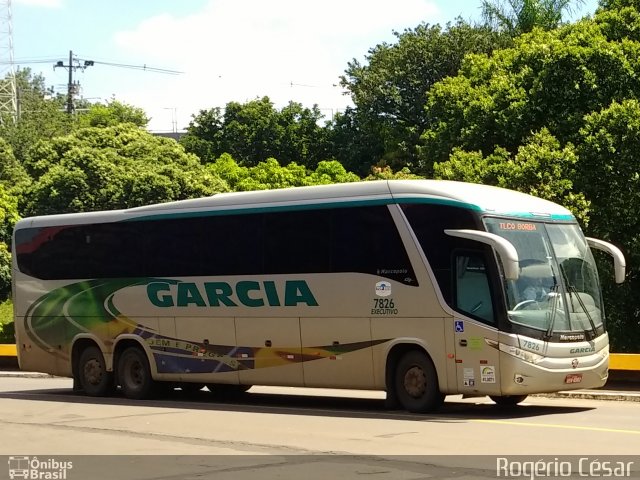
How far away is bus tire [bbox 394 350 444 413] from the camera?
17.0 metres

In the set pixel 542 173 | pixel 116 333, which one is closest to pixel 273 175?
pixel 542 173

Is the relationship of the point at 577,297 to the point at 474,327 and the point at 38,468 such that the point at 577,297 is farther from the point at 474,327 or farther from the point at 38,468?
the point at 38,468

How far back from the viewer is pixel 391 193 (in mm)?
17547

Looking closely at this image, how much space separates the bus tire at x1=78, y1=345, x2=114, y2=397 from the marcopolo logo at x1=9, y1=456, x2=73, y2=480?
986 centimetres

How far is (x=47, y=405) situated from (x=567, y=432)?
32.4 ft

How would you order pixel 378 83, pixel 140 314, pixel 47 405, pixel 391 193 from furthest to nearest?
pixel 378 83 → pixel 140 314 → pixel 47 405 → pixel 391 193

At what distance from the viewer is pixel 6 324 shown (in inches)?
2293

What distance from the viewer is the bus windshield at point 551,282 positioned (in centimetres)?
1642

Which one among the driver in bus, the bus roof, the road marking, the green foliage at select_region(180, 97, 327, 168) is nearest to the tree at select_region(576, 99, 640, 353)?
the bus roof

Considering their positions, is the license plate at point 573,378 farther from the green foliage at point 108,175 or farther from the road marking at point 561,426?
the green foliage at point 108,175

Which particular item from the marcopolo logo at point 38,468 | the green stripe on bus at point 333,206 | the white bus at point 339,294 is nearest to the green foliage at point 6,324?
the white bus at point 339,294

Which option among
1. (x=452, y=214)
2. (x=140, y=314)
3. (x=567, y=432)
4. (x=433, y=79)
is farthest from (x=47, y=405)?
(x=433, y=79)

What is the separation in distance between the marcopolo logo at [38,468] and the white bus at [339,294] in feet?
21.5

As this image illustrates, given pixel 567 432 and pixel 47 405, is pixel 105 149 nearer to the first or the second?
pixel 47 405
